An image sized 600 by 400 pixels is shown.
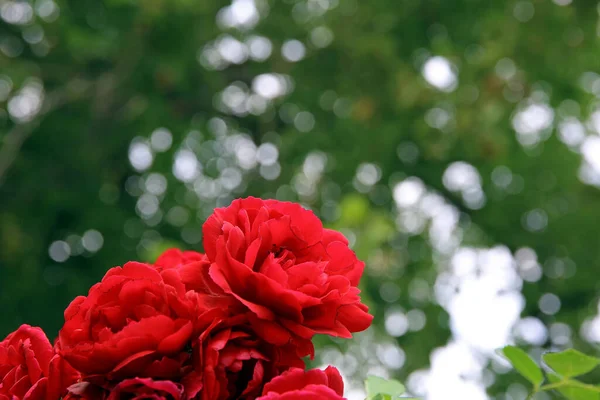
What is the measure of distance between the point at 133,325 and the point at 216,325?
0.29 ft

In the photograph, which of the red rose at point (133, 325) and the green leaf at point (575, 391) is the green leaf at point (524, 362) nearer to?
the green leaf at point (575, 391)

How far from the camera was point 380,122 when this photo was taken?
4.97 metres

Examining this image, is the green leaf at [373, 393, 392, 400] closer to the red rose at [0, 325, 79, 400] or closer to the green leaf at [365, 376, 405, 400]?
the green leaf at [365, 376, 405, 400]

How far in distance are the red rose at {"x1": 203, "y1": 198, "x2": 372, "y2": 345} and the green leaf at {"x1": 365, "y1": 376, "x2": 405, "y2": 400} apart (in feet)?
0.28

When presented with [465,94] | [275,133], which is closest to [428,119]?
[465,94]

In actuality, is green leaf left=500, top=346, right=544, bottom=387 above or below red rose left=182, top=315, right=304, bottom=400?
below

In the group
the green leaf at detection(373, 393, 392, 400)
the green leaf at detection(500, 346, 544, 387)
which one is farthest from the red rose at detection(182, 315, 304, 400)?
the green leaf at detection(500, 346, 544, 387)

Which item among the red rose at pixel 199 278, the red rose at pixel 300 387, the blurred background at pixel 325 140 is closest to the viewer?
the red rose at pixel 300 387

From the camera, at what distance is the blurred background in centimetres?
461

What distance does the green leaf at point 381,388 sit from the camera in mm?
815

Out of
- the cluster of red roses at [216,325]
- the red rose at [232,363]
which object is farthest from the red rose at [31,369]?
the red rose at [232,363]

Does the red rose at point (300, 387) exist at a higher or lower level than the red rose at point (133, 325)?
lower

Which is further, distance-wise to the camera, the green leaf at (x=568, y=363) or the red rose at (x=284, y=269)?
the green leaf at (x=568, y=363)

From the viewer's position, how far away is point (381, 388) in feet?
2.81
